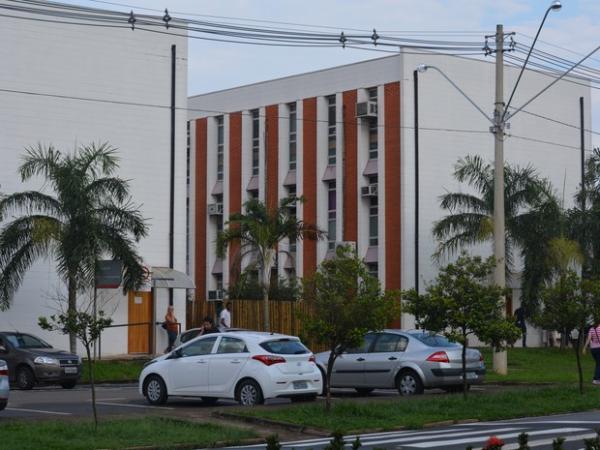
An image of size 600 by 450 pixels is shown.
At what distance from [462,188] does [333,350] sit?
30759 millimetres

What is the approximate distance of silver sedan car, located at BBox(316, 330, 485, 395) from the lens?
25469mm

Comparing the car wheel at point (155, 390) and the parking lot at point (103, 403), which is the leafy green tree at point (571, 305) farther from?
the car wheel at point (155, 390)

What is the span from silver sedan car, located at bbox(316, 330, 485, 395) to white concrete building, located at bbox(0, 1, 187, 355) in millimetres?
14995

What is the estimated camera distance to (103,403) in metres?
24.2

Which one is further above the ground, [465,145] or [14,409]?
[465,145]

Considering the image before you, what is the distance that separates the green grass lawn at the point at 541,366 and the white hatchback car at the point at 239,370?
28.0 ft

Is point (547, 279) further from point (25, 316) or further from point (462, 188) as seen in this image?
point (25, 316)

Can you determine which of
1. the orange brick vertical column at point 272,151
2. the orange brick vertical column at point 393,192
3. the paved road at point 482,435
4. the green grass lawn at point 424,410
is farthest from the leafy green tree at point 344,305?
the orange brick vertical column at point 272,151

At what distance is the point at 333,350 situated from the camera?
20.6m

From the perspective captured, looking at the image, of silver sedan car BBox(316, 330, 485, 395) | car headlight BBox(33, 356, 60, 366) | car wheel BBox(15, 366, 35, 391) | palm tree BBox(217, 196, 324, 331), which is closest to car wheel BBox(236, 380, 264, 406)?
silver sedan car BBox(316, 330, 485, 395)

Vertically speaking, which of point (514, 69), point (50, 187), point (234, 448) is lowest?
point (234, 448)

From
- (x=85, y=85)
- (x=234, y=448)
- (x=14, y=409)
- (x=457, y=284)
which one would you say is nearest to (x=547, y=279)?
(x=85, y=85)

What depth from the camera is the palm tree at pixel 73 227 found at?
3397 cm

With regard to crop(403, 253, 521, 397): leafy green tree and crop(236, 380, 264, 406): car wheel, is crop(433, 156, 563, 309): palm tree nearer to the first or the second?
crop(403, 253, 521, 397): leafy green tree
